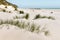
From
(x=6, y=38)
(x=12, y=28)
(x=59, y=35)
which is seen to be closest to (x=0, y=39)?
(x=6, y=38)

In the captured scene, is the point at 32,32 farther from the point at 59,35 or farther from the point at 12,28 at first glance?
the point at 59,35

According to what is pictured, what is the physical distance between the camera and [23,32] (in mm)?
6445

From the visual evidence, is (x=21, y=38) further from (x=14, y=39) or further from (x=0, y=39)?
(x=0, y=39)

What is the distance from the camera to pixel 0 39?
5758 mm

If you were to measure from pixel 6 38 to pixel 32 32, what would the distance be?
1.20m

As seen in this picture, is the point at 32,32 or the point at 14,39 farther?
the point at 32,32

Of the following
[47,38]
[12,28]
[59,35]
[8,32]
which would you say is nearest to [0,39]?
[8,32]

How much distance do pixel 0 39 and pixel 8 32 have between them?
1.90 feet

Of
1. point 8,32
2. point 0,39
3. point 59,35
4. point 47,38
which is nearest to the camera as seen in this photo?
point 0,39

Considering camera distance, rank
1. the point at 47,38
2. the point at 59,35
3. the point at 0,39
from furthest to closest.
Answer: the point at 59,35 → the point at 47,38 → the point at 0,39

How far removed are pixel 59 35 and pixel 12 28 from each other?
1.73m

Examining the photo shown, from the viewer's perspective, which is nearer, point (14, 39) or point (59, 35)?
point (14, 39)

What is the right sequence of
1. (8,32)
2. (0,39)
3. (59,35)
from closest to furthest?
(0,39)
(8,32)
(59,35)

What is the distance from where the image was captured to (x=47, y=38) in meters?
6.78
